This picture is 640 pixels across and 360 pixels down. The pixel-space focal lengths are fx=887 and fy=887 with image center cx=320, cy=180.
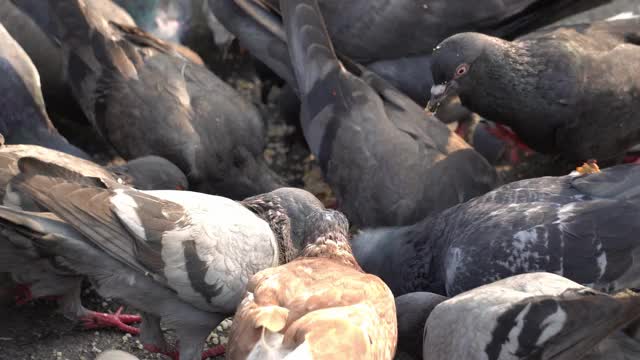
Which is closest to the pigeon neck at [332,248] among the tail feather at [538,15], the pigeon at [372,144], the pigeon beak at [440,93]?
the pigeon at [372,144]

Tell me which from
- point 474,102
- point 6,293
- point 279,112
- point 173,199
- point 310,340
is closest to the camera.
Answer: point 310,340

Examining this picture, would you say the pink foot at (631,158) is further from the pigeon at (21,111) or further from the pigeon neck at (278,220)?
the pigeon at (21,111)

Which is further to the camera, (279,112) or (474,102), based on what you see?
(279,112)

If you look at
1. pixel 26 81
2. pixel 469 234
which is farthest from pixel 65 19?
pixel 469 234

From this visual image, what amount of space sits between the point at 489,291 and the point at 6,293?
8.11 feet

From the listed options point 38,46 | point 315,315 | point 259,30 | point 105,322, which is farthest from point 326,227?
point 38,46

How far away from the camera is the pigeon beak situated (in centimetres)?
500

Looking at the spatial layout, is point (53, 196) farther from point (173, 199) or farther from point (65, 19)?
point (65, 19)

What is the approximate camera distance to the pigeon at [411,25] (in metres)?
5.59

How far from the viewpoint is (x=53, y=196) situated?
379 centimetres

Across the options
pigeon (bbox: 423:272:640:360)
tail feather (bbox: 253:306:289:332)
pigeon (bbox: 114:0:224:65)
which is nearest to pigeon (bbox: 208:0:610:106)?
pigeon (bbox: 114:0:224:65)

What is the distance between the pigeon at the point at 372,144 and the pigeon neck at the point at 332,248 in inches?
34.2

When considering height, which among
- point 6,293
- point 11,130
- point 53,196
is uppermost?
point 53,196

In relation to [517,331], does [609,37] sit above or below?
above
